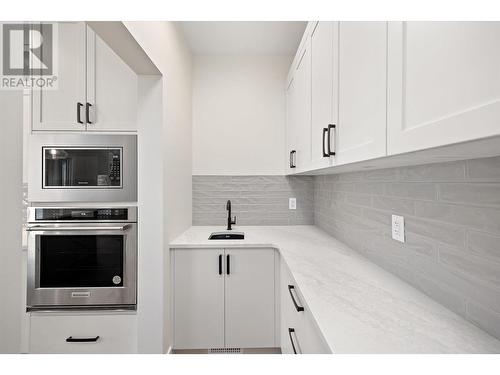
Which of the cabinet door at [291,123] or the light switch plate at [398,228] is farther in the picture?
the cabinet door at [291,123]

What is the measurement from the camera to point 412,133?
29.0 inches

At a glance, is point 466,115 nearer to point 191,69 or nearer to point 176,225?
point 176,225

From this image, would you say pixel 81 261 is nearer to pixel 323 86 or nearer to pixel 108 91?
pixel 108 91

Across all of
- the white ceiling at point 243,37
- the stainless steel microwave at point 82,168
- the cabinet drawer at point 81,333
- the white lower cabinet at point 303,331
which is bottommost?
the cabinet drawer at point 81,333

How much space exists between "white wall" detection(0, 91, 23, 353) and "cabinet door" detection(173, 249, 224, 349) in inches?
61.7

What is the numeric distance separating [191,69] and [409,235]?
2.41 meters

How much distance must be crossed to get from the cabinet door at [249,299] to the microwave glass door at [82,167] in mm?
993

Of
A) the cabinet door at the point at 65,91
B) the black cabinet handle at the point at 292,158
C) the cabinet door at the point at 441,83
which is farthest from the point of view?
the black cabinet handle at the point at 292,158

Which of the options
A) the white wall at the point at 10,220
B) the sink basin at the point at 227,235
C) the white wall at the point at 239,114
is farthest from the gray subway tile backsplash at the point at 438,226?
the white wall at the point at 10,220

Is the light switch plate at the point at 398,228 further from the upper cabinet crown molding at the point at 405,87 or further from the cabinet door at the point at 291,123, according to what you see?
the cabinet door at the point at 291,123

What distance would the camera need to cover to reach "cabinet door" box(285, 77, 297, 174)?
245 centimetres

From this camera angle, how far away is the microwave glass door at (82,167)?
6.53ft

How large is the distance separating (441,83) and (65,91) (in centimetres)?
225

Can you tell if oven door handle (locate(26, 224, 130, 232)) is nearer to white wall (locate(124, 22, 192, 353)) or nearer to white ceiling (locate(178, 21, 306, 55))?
white wall (locate(124, 22, 192, 353))
